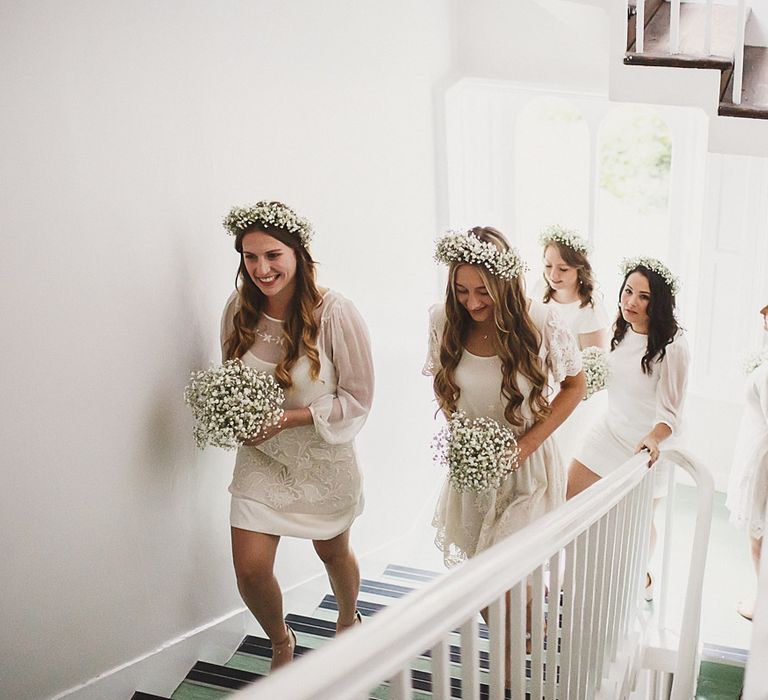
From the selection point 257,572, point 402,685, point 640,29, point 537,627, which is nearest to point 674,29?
point 640,29

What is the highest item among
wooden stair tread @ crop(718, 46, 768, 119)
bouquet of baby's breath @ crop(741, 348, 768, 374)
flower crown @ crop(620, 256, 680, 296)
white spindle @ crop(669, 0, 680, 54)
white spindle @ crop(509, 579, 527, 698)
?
white spindle @ crop(669, 0, 680, 54)

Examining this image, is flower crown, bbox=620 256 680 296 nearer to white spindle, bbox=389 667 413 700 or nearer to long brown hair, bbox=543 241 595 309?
long brown hair, bbox=543 241 595 309

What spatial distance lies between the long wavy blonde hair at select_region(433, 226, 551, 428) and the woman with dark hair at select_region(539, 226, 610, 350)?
147 centimetres

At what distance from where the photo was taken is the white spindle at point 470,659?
1337mm

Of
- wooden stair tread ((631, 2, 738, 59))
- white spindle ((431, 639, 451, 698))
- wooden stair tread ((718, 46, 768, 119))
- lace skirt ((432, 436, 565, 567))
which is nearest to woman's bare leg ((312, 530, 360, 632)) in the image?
lace skirt ((432, 436, 565, 567))

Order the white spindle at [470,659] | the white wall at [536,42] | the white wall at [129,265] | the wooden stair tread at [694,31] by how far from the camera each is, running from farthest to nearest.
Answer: the white wall at [536,42] → the wooden stair tread at [694,31] → the white wall at [129,265] → the white spindle at [470,659]

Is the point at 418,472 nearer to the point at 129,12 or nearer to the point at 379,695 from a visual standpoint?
the point at 379,695

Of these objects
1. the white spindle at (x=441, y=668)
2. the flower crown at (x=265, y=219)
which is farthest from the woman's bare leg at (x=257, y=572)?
the white spindle at (x=441, y=668)

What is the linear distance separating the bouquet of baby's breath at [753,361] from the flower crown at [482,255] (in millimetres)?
1996

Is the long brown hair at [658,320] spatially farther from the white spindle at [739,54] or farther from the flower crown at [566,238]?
the white spindle at [739,54]

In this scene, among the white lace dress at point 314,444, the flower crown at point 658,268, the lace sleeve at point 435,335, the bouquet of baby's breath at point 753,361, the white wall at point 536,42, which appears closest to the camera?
the white lace dress at point 314,444

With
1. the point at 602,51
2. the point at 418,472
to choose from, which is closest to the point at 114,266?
the point at 418,472

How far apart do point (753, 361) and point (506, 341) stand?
2029 mm

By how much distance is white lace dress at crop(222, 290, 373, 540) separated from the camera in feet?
10.6
